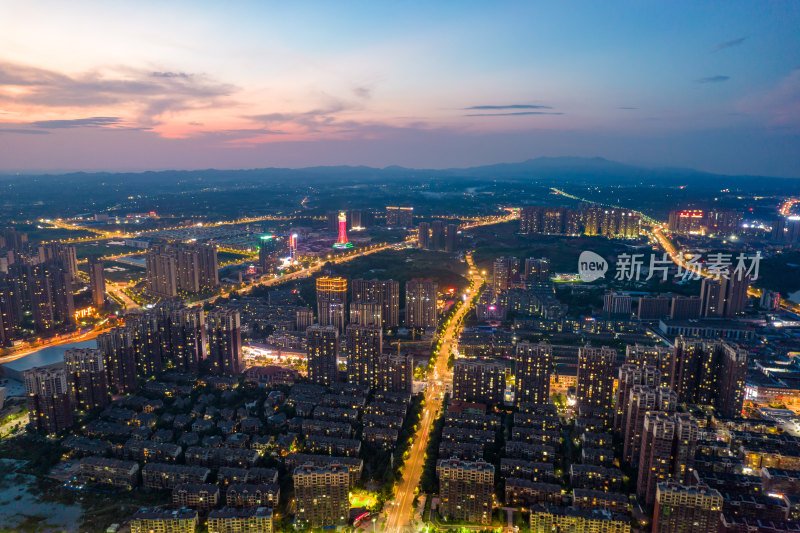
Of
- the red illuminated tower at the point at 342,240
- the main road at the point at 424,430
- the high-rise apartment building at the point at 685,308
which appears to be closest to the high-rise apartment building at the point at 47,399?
the main road at the point at 424,430

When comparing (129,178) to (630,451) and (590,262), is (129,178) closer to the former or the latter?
(590,262)

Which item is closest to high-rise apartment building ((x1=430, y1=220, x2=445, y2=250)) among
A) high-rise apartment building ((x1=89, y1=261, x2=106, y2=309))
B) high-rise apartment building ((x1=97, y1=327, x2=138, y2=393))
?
high-rise apartment building ((x1=89, y1=261, x2=106, y2=309))

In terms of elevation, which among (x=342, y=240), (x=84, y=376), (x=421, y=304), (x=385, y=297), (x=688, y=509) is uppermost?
(x=342, y=240)

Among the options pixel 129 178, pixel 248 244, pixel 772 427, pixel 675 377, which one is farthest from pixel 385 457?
pixel 129 178

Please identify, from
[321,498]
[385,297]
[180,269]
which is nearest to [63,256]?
[180,269]

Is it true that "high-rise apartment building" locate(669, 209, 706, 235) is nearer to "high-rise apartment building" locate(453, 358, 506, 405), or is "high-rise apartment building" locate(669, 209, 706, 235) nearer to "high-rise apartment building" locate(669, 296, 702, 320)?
"high-rise apartment building" locate(669, 296, 702, 320)

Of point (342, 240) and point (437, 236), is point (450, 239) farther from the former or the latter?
point (342, 240)
